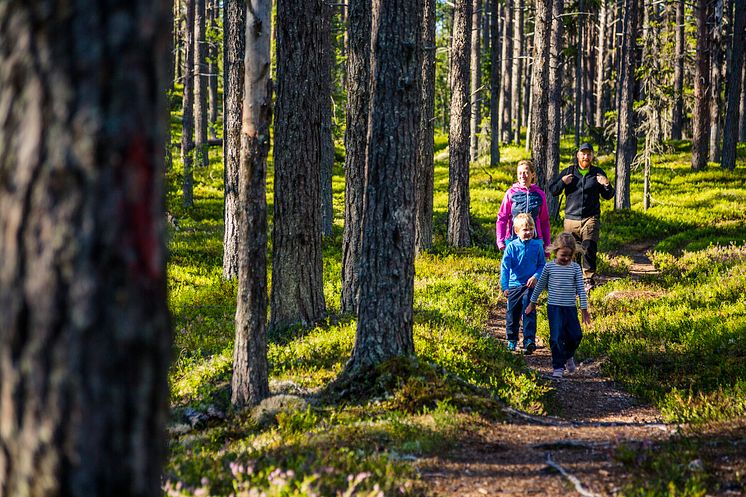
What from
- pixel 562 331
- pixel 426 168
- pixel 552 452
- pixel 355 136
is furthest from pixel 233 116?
pixel 552 452

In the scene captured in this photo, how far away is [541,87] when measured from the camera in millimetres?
23875

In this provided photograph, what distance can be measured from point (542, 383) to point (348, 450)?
4.19 meters

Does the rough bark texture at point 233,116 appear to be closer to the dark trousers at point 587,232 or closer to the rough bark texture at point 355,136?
the rough bark texture at point 355,136

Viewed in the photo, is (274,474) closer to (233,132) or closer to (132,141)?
(132,141)

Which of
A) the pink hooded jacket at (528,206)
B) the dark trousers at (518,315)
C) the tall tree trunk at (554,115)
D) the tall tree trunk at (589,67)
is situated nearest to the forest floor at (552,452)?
the dark trousers at (518,315)

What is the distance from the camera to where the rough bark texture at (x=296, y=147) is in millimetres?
10594

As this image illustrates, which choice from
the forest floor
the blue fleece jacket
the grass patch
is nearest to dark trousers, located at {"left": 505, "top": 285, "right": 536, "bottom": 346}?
the blue fleece jacket

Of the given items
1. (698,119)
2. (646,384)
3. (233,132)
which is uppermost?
(698,119)

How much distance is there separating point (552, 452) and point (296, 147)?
20.0 ft

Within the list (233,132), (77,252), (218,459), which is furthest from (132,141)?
(233,132)

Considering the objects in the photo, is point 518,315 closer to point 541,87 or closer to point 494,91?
point 541,87

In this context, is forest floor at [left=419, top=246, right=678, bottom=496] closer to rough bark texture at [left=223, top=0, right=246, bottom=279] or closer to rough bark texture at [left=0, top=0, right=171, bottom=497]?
rough bark texture at [left=0, top=0, right=171, bottom=497]

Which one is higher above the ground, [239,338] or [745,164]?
[745,164]

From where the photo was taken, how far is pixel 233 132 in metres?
14.7
